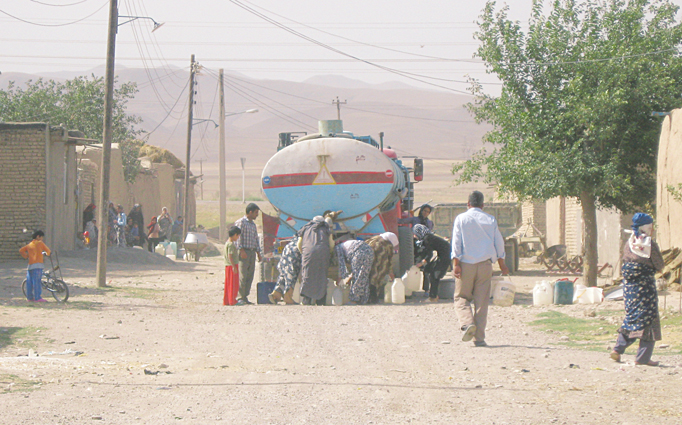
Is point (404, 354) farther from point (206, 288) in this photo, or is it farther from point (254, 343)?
point (206, 288)

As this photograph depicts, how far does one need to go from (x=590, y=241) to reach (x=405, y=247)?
369cm

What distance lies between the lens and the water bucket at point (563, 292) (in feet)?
40.1

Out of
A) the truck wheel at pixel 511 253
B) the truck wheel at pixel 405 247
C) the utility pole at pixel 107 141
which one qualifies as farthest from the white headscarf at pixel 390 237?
the truck wheel at pixel 511 253

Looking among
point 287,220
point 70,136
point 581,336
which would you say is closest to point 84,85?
point 70,136

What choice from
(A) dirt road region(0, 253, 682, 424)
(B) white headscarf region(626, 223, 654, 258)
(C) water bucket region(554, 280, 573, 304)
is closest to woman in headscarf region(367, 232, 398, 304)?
(A) dirt road region(0, 253, 682, 424)

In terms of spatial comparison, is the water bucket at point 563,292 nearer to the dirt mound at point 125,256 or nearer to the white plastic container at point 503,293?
the white plastic container at point 503,293

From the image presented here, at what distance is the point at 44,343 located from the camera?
8758 millimetres

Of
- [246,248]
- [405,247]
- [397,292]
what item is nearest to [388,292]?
[397,292]

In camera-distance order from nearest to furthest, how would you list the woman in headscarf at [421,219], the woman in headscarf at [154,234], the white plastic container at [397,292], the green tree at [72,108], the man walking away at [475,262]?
1. the man walking away at [475,262]
2. the white plastic container at [397,292]
3. the woman in headscarf at [421,219]
4. the woman in headscarf at [154,234]
5. the green tree at [72,108]

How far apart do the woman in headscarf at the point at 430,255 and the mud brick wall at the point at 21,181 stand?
11.4 meters

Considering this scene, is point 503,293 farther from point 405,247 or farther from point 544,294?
point 405,247

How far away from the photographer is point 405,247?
1416cm

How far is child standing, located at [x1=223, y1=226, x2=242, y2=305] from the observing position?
12.4m

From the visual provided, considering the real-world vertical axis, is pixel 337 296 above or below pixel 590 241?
below
